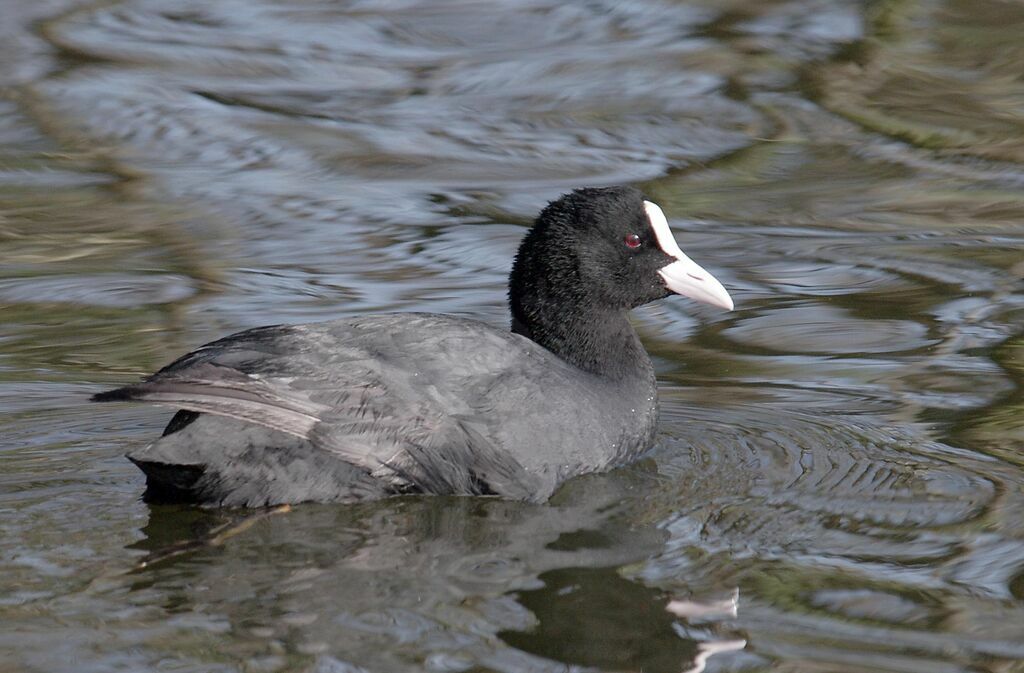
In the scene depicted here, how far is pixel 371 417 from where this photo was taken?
5.30 m

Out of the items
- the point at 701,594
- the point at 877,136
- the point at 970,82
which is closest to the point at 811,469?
the point at 701,594

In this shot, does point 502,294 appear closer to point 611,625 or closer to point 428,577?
point 428,577

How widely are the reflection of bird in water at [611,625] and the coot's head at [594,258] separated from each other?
148 cm

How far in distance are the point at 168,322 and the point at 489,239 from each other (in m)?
1.86

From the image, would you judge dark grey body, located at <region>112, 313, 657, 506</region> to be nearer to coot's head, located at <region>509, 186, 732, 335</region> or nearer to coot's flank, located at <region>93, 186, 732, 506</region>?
coot's flank, located at <region>93, 186, 732, 506</region>

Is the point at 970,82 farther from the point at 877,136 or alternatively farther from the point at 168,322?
the point at 168,322

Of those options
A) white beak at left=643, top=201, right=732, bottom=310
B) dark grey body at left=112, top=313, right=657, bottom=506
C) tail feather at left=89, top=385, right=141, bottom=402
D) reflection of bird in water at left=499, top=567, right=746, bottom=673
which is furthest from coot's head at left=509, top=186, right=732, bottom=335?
tail feather at left=89, top=385, right=141, bottom=402

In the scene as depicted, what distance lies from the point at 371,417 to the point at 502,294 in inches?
98.9

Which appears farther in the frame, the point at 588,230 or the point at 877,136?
the point at 877,136

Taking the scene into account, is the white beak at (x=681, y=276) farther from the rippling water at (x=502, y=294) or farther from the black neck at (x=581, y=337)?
the rippling water at (x=502, y=294)

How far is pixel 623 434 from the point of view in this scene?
5.82 metres

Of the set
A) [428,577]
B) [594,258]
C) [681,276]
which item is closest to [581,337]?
[594,258]

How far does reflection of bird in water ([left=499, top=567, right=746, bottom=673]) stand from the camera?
4258 mm

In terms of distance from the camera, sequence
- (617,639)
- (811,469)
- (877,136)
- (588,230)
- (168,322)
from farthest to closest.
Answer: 1. (877,136)
2. (168,322)
3. (588,230)
4. (811,469)
5. (617,639)
